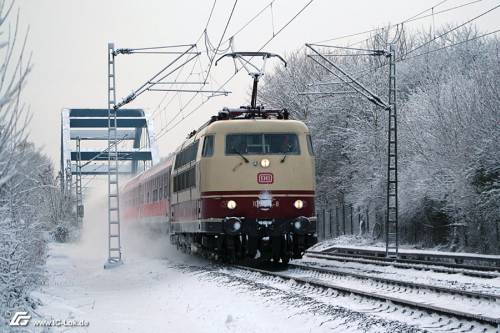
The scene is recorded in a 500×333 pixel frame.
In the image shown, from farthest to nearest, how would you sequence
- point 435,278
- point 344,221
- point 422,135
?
1. point 344,221
2. point 422,135
3. point 435,278

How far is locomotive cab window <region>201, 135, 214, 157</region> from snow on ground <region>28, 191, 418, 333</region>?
2744 millimetres

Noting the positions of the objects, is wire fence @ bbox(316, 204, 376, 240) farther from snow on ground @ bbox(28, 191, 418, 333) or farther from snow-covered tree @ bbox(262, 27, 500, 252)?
snow on ground @ bbox(28, 191, 418, 333)

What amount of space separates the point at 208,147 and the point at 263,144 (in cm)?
128

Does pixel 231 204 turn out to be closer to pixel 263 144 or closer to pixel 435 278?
pixel 263 144

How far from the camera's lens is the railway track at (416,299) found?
9583 millimetres

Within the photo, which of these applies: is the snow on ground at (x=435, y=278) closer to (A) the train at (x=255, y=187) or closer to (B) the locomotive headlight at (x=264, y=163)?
(A) the train at (x=255, y=187)

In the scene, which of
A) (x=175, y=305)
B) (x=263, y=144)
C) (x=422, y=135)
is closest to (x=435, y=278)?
(x=263, y=144)

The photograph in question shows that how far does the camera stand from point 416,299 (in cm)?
1230

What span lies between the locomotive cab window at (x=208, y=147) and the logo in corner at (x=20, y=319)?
869cm

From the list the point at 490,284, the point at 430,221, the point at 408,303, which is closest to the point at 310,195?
the point at 490,284

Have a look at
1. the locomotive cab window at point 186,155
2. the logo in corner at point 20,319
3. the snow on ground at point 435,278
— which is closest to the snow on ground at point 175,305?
the logo in corner at point 20,319

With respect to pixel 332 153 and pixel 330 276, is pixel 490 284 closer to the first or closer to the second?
pixel 330 276

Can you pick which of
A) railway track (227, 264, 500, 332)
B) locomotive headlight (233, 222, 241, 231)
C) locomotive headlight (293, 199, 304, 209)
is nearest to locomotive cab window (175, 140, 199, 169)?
locomotive headlight (233, 222, 241, 231)

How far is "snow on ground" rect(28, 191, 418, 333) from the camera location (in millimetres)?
10742
